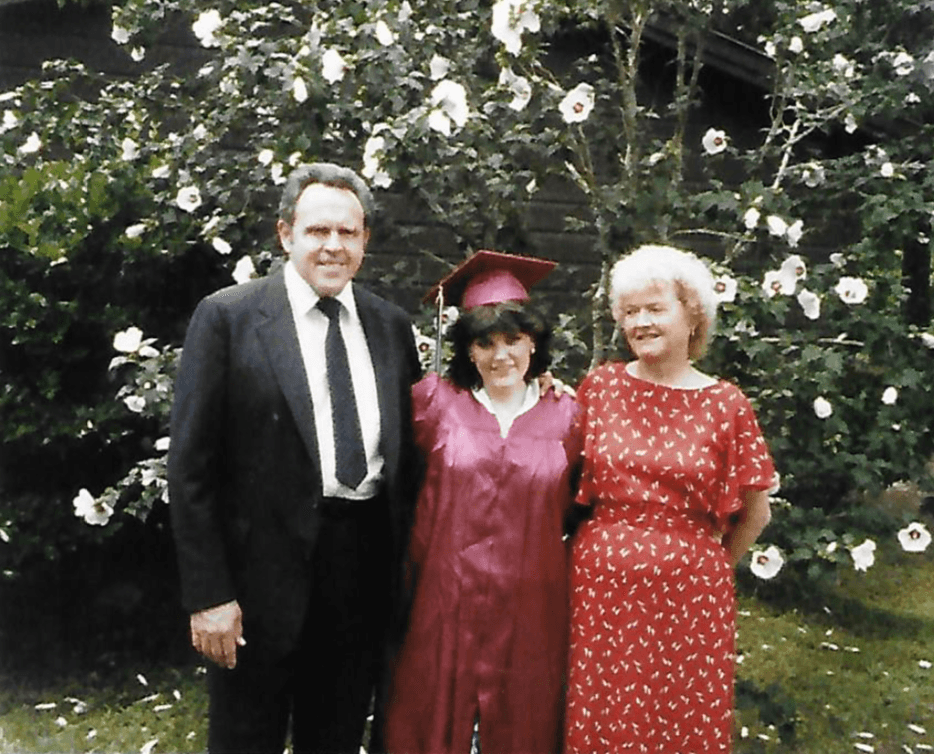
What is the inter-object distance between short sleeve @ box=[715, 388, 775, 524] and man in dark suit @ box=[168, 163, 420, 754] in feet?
2.43

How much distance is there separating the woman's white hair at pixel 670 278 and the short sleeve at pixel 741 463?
236mm

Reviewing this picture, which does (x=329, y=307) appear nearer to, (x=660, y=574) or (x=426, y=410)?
(x=426, y=410)

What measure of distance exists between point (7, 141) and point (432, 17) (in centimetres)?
192

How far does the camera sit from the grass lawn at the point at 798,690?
12.2 feet

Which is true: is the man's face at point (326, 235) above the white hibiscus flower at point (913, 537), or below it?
above

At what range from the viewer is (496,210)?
Result: 3514 mm

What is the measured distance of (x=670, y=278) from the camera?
7.22ft

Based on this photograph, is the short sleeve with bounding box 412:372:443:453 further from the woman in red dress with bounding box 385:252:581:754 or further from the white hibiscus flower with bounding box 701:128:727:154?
the white hibiscus flower with bounding box 701:128:727:154

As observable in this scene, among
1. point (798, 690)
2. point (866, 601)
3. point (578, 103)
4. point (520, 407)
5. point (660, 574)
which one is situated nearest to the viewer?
point (660, 574)

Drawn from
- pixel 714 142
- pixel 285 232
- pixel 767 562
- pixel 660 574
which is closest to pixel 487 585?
pixel 660 574

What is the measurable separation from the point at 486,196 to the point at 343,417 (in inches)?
65.1

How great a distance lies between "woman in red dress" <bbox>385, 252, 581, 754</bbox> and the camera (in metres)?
2.20

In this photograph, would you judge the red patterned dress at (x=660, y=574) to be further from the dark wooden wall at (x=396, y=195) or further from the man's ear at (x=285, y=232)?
the dark wooden wall at (x=396, y=195)

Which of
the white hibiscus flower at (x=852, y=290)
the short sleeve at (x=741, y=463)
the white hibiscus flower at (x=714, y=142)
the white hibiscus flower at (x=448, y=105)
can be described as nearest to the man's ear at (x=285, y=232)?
the white hibiscus flower at (x=448, y=105)
